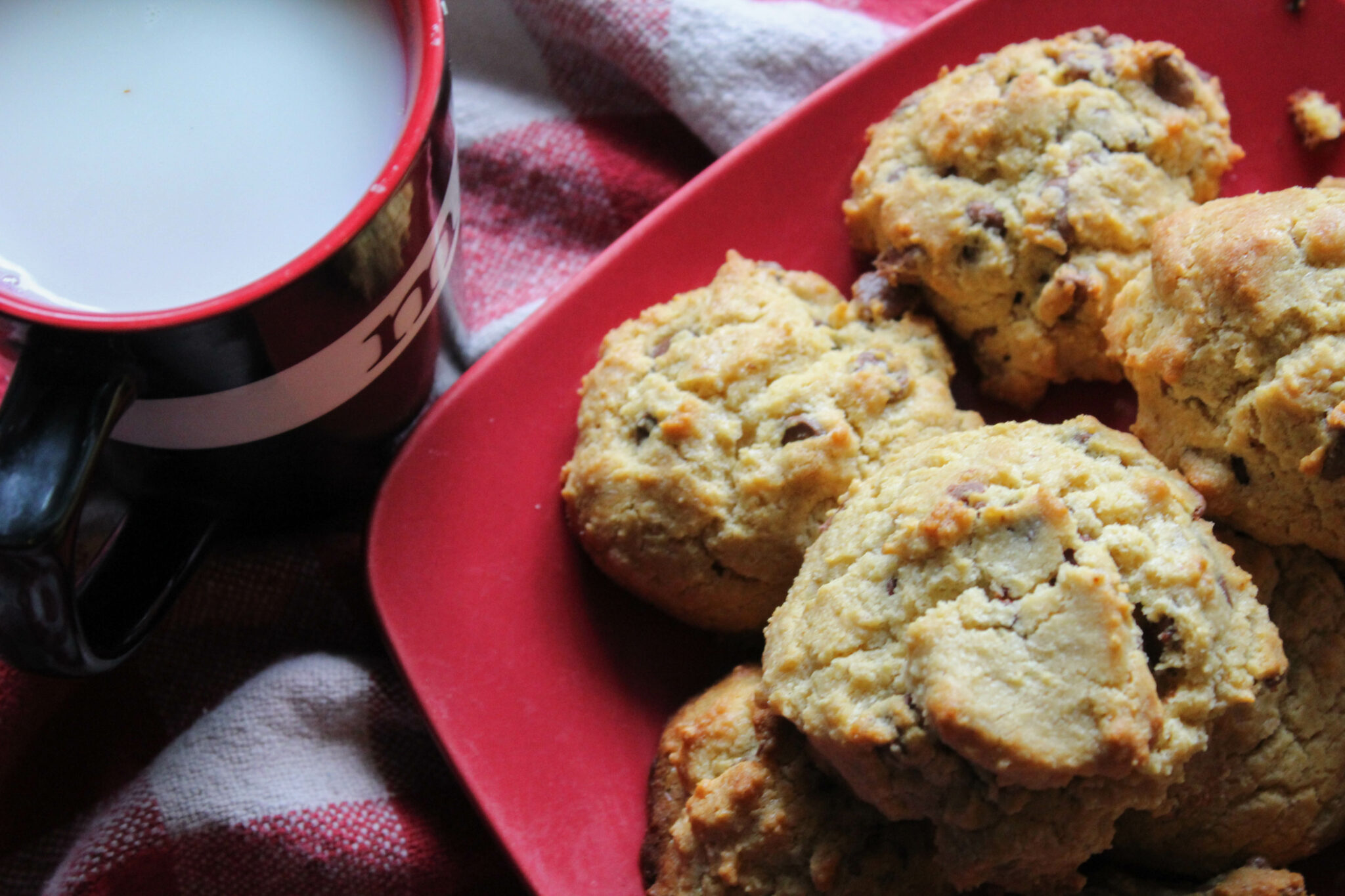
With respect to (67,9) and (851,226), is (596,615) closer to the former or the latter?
(851,226)

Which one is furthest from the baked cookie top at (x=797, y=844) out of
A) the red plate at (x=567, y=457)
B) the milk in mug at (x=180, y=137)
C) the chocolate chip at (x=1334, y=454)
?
the milk in mug at (x=180, y=137)

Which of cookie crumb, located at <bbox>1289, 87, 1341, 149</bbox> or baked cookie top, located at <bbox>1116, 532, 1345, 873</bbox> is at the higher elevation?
cookie crumb, located at <bbox>1289, 87, 1341, 149</bbox>

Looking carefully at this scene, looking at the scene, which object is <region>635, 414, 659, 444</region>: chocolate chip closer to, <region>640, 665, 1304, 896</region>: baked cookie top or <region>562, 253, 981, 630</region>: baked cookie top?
<region>562, 253, 981, 630</region>: baked cookie top

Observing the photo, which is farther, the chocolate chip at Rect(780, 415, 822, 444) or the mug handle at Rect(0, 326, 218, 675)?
the chocolate chip at Rect(780, 415, 822, 444)

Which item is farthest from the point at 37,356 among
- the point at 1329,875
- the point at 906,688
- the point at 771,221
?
the point at 1329,875

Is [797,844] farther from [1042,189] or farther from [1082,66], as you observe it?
[1082,66]

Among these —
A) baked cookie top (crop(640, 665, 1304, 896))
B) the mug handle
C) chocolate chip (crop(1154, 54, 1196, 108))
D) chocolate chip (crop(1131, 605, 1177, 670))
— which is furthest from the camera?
chocolate chip (crop(1154, 54, 1196, 108))

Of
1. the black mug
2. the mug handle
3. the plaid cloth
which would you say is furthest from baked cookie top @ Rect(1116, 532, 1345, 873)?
the mug handle

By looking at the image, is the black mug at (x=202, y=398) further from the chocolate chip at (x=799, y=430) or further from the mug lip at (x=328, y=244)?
the chocolate chip at (x=799, y=430)

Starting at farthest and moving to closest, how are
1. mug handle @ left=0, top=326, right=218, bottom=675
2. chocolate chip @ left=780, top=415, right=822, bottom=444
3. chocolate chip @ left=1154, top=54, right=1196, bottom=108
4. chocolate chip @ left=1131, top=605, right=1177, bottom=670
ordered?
chocolate chip @ left=1154, top=54, right=1196, bottom=108 → chocolate chip @ left=780, top=415, right=822, bottom=444 → chocolate chip @ left=1131, top=605, right=1177, bottom=670 → mug handle @ left=0, top=326, right=218, bottom=675
